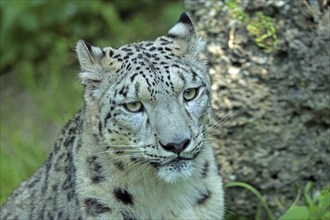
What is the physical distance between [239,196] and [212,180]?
4.82 feet

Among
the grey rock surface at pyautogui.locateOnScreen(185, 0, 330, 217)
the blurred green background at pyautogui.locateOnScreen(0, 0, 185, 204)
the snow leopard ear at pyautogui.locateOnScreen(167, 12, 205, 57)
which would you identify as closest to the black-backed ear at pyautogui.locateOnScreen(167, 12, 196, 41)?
the snow leopard ear at pyautogui.locateOnScreen(167, 12, 205, 57)

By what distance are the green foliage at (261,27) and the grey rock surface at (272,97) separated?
0.04m

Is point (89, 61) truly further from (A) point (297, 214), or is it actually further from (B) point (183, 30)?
(A) point (297, 214)

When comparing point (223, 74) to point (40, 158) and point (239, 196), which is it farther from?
point (40, 158)

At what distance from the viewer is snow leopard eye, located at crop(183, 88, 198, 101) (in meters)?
6.09

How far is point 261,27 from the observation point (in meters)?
7.75

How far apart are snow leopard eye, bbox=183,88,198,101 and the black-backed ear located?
0.46 m

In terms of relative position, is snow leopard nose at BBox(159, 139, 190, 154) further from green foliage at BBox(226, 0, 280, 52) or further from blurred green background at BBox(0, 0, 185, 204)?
blurred green background at BBox(0, 0, 185, 204)

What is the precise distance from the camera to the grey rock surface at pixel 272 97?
24.9 feet

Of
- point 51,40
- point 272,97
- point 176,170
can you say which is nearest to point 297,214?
point 272,97

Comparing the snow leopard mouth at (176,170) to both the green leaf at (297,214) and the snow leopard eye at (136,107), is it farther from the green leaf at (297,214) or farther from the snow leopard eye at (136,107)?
the green leaf at (297,214)

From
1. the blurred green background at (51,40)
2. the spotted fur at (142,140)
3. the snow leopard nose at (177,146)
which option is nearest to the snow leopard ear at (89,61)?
the spotted fur at (142,140)

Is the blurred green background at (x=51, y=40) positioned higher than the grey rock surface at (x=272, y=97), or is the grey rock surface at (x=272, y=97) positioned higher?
the blurred green background at (x=51, y=40)

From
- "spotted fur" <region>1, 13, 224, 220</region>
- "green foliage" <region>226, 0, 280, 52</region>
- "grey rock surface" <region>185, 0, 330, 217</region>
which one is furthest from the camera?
"green foliage" <region>226, 0, 280, 52</region>
